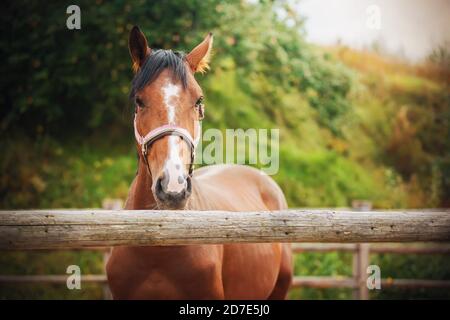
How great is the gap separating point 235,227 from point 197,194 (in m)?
1.00

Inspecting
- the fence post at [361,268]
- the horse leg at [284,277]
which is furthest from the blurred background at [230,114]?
the horse leg at [284,277]

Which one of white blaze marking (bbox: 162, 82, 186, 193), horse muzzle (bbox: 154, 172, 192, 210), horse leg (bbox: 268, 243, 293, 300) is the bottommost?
horse leg (bbox: 268, 243, 293, 300)

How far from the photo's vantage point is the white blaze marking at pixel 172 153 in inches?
106

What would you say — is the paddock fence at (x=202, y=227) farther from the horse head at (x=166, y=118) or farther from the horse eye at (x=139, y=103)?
the horse eye at (x=139, y=103)

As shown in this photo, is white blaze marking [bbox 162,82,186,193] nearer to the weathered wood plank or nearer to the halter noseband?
the halter noseband

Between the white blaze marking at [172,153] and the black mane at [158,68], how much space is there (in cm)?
11

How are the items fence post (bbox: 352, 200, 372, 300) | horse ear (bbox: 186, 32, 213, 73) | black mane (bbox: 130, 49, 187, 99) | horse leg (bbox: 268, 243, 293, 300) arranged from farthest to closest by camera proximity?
fence post (bbox: 352, 200, 372, 300), horse leg (bbox: 268, 243, 293, 300), horse ear (bbox: 186, 32, 213, 73), black mane (bbox: 130, 49, 187, 99)

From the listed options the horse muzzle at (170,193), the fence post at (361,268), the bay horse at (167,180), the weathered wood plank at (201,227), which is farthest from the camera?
the fence post at (361,268)

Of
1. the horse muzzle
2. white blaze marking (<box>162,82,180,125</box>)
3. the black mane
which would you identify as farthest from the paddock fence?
the black mane

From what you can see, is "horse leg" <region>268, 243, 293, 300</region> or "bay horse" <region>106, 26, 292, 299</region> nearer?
"bay horse" <region>106, 26, 292, 299</region>

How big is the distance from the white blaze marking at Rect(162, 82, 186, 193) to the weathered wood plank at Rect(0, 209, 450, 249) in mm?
211

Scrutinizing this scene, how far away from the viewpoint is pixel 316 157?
32.2 ft

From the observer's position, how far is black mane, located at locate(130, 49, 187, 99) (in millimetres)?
3145
